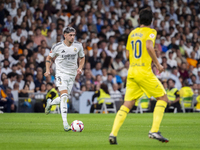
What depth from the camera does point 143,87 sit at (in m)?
7.31

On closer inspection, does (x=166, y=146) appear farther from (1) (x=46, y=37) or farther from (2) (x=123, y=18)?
(2) (x=123, y=18)

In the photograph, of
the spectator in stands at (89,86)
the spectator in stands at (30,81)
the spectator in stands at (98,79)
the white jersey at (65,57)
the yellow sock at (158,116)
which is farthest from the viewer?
the spectator in stands at (98,79)

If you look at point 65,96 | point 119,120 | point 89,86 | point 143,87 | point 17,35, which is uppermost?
point 17,35

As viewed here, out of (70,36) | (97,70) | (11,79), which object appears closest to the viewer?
(70,36)

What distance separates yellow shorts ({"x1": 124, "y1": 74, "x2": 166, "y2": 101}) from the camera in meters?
7.24

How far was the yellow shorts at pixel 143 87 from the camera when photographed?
724 cm

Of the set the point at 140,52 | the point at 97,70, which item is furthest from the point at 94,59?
the point at 140,52

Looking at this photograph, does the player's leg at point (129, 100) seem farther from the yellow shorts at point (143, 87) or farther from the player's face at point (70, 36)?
the player's face at point (70, 36)

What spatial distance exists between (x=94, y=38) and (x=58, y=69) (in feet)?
38.1

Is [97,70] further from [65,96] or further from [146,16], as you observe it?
[146,16]

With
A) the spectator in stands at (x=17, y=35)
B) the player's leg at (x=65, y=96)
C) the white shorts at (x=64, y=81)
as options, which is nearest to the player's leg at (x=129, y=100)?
the player's leg at (x=65, y=96)

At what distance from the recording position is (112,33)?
2275 cm

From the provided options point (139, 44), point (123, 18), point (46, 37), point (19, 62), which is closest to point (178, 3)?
point (123, 18)

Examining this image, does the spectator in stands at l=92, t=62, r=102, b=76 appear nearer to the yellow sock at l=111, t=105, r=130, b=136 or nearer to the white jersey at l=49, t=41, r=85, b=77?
the white jersey at l=49, t=41, r=85, b=77
